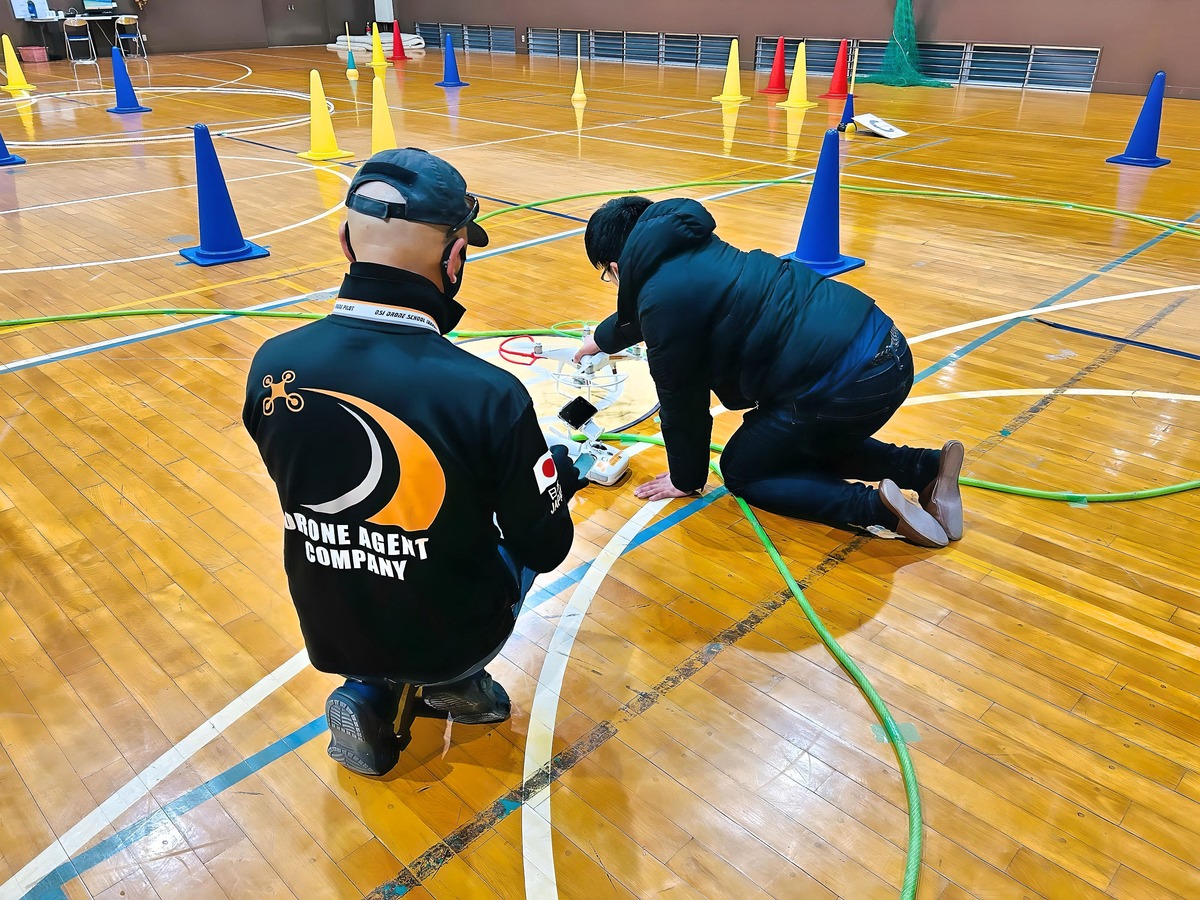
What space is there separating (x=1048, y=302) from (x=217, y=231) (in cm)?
489

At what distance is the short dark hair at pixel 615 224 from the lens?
2.53 metres

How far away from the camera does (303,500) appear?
1.67 meters

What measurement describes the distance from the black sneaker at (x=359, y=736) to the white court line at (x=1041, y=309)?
10.4 ft

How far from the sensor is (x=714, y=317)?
8.36 ft

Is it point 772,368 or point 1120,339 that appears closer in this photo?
point 772,368

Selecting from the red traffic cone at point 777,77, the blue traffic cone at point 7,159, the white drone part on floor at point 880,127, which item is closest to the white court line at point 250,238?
the blue traffic cone at point 7,159

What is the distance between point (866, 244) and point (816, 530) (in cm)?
338

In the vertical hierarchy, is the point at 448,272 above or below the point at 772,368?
above

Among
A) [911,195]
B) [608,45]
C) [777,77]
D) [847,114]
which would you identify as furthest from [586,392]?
[608,45]

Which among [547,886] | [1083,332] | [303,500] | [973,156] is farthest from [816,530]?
[973,156]

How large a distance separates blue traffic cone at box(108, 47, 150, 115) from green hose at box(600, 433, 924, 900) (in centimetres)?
1064

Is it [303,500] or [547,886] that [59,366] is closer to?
[303,500]

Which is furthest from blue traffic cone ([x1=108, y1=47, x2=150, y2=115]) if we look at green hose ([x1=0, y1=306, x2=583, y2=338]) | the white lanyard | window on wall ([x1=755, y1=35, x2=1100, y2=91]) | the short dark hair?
the white lanyard

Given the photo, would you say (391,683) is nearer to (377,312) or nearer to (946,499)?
(377,312)
